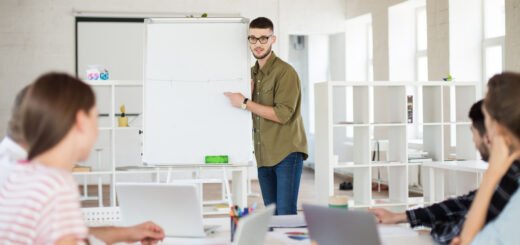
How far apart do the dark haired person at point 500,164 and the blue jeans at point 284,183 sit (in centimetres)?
174

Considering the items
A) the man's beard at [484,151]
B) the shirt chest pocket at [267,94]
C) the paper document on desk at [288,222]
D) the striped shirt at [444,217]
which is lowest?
the paper document on desk at [288,222]

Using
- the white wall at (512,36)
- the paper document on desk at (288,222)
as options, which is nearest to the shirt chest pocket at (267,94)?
the paper document on desk at (288,222)

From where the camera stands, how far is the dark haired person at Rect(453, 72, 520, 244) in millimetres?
1746

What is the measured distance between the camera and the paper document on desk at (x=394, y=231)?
2.40 metres

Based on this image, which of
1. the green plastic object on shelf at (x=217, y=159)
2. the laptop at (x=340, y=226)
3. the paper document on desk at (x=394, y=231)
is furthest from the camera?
the green plastic object on shelf at (x=217, y=159)

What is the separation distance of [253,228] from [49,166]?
2.12ft

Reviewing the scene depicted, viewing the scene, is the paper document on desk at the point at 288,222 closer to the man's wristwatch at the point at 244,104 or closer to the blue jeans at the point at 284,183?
the blue jeans at the point at 284,183

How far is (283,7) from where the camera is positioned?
10047 mm

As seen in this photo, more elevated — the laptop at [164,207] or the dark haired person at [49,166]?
the dark haired person at [49,166]

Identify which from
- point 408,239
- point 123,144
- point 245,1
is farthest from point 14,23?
point 408,239

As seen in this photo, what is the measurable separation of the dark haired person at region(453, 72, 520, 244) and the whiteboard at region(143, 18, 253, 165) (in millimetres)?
2328

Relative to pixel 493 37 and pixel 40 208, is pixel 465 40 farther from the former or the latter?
pixel 40 208

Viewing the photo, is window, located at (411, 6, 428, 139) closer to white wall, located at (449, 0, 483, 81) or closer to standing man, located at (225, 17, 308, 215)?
white wall, located at (449, 0, 483, 81)

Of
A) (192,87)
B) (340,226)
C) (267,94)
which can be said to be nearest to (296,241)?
(340,226)
